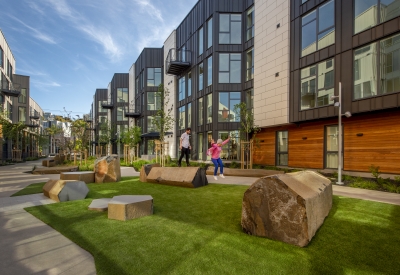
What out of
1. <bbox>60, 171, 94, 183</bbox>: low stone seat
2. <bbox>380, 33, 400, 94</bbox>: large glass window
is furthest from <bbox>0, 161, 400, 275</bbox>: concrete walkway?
<bbox>380, 33, 400, 94</bbox>: large glass window

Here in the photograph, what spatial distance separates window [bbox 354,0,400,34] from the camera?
973 cm

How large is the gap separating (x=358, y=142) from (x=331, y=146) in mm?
1442

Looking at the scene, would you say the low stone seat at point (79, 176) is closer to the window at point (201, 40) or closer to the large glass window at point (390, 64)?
the large glass window at point (390, 64)

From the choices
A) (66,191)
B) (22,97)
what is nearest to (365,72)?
(66,191)

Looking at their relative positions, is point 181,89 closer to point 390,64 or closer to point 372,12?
point 372,12

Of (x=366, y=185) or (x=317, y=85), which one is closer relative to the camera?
(x=366, y=185)

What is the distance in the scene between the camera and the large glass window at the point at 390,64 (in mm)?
9547

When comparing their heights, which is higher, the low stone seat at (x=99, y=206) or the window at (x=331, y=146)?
the window at (x=331, y=146)

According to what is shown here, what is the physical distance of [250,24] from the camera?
19.4 m

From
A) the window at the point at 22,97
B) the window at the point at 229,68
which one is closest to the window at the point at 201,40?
the window at the point at 229,68

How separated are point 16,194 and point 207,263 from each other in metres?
7.35

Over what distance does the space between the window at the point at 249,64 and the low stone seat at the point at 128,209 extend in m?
16.2

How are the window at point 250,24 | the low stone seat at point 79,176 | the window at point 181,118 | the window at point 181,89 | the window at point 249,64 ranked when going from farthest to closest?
the window at point 181,89 → the window at point 181,118 → the window at point 250,24 → the window at point 249,64 → the low stone seat at point 79,176

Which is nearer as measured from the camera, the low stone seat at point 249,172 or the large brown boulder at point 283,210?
the large brown boulder at point 283,210
